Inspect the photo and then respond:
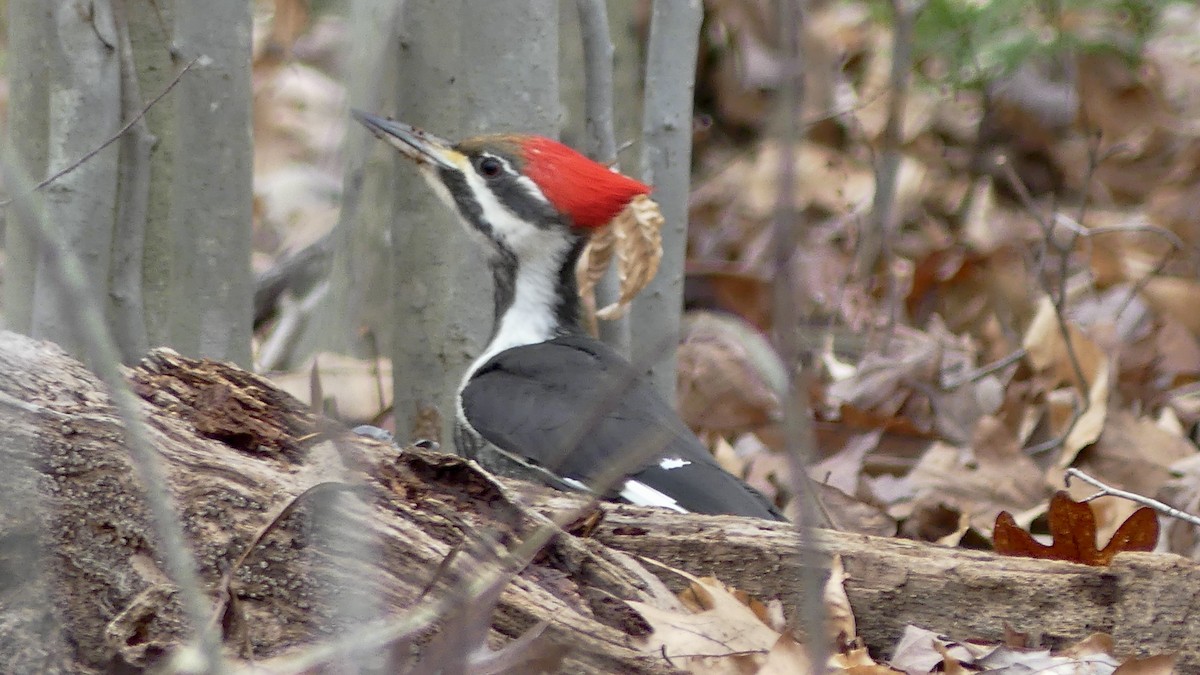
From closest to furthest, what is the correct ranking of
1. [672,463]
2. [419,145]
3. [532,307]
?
1. [672,463]
2. [419,145]
3. [532,307]

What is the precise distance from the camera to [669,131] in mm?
3781

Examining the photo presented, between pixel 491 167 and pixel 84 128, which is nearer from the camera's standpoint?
pixel 84 128

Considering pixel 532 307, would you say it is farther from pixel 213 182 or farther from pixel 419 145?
pixel 213 182

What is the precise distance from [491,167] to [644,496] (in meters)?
0.95

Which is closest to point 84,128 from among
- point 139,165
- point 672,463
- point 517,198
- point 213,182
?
point 139,165

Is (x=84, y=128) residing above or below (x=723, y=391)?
above

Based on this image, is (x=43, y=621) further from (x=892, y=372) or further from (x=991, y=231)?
(x=991, y=231)

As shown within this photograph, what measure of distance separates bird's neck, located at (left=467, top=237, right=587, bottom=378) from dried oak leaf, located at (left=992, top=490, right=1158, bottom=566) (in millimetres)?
1472

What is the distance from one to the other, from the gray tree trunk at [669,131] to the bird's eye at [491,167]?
42 cm

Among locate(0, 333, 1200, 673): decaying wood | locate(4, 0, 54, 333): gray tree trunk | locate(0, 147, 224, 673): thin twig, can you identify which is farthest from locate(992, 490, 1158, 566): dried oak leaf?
locate(4, 0, 54, 333): gray tree trunk

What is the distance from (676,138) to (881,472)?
1.27 m

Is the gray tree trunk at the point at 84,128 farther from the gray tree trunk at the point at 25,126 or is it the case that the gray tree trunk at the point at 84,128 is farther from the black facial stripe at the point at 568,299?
the black facial stripe at the point at 568,299

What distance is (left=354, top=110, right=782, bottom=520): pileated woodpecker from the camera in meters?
3.32

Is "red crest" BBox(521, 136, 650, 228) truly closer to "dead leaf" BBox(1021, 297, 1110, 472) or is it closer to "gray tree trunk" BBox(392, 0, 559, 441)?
"gray tree trunk" BBox(392, 0, 559, 441)
